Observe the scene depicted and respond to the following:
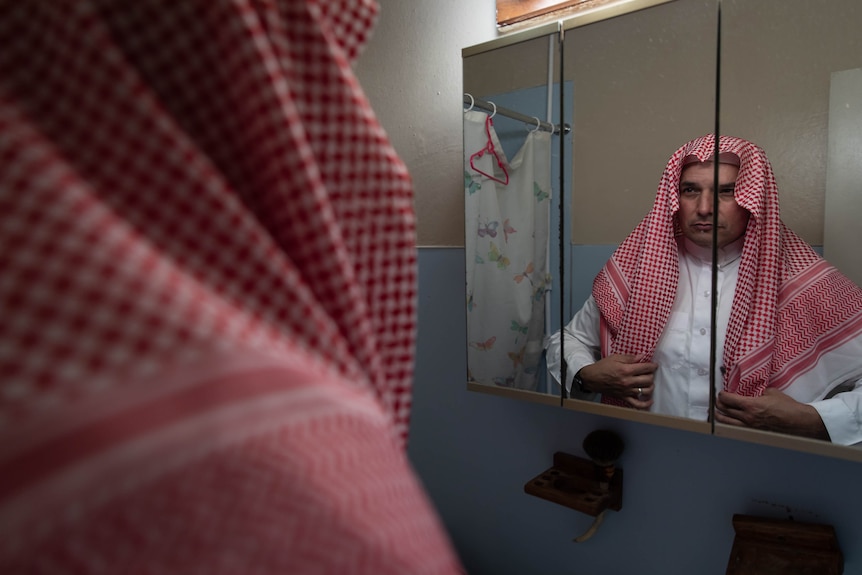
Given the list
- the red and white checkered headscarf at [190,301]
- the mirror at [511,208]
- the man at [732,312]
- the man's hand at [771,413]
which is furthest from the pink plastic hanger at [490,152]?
the red and white checkered headscarf at [190,301]

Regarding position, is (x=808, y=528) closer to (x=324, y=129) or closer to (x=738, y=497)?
(x=738, y=497)

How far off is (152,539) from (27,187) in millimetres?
148

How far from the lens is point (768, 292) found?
0.88 metres

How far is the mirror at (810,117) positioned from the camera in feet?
2.69

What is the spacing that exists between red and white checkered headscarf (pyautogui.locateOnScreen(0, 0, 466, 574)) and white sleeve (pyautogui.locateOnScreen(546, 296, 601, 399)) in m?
0.75

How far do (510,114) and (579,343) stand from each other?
17.8 inches

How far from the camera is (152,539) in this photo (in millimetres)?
223

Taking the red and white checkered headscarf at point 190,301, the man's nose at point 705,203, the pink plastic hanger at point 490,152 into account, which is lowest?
the red and white checkered headscarf at point 190,301

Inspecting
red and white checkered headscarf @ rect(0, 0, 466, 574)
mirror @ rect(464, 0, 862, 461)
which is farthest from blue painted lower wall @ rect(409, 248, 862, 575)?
red and white checkered headscarf @ rect(0, 0, 466, 574)

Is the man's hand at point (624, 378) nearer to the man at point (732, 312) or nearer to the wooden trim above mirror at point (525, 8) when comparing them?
the man at point (732, 312)

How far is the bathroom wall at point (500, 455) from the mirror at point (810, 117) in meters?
0.14

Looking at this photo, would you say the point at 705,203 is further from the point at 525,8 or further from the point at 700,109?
the point at 525,8

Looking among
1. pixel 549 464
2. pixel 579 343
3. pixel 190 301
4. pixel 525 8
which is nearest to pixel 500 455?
pixel 549 464

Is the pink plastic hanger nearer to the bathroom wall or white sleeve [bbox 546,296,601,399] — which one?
the bathroom wall
